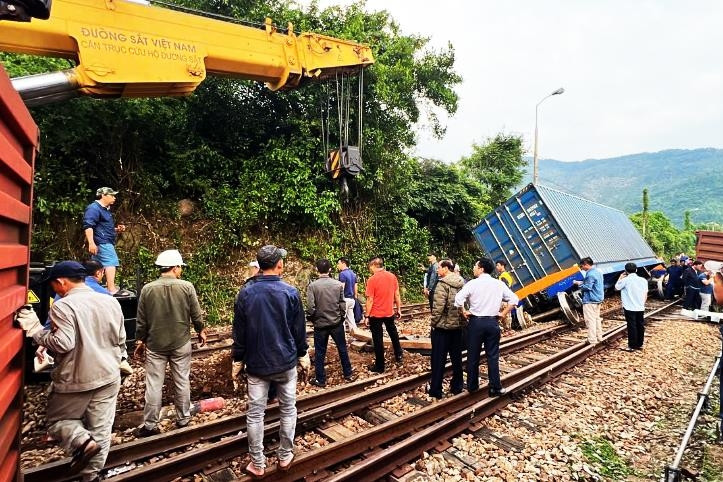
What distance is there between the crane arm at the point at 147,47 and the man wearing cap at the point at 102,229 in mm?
1527

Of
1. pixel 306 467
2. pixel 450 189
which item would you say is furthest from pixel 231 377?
pixel 450 189

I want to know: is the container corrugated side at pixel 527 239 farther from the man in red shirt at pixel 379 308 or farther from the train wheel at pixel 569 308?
the man in red shirt at pixel 379 308

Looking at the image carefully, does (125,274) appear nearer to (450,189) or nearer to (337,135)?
(337,135)

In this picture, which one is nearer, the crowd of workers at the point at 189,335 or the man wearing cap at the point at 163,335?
the crowd of workers at the point at 189,335

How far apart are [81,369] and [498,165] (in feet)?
72.2

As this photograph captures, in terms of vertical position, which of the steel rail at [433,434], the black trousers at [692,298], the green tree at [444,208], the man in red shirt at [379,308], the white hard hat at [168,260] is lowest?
the steel rail at [433,434]

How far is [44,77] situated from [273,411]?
4.91 meters

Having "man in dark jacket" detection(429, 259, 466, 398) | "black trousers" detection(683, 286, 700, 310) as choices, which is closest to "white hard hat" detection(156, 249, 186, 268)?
"man in dark jacket" detection(429, 259, 466, 398)

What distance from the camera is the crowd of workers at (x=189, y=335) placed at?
2938mm

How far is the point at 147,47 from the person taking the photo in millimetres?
5340

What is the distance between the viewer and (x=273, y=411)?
4523mm

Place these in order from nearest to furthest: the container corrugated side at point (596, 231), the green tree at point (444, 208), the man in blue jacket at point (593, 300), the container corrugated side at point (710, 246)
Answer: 1. the man in blue jacket at point (593, 300)
2. the container corrugated side at point (596, 231)
3. the container corrugated side at point (710, 246)
4. the green tree at point (444, 208)

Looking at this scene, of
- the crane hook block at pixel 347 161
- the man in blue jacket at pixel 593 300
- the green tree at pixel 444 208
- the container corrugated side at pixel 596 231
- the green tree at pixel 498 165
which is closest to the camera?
the man in blue jacket at pixel 593 300

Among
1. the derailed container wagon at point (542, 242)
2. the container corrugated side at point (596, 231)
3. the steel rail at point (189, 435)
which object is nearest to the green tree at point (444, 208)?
the derailed container wagon at point (542, 242)
